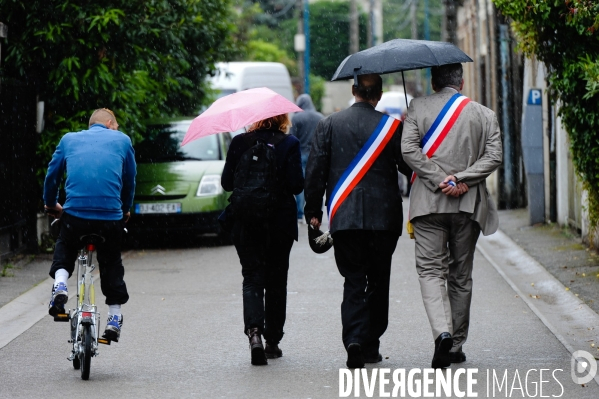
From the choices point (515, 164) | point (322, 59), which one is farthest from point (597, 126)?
point (322, 59)

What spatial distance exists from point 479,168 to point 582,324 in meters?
2.40

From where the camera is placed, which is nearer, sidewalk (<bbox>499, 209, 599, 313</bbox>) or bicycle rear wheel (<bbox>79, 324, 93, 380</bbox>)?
bicycle rear wheel (<bbox>79, 324, 93, 380</bbox>)

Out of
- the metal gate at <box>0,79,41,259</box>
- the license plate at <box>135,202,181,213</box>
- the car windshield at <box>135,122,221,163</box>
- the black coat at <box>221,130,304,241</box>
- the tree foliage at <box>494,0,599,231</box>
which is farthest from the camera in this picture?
the car windshield at <box>135,122,221,163</box>

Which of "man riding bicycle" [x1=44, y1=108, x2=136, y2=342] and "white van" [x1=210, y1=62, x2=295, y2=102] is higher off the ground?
"white van" [x1=210, y1=62, x2=295, y2=102]

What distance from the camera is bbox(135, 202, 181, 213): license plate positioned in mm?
14453

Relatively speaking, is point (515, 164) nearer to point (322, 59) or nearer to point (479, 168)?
point (479, 168)

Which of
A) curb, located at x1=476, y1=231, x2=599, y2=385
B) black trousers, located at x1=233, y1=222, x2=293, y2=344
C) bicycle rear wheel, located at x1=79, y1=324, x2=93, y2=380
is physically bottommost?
curb, located at x1=476, y1=231, x2=599, y2=385

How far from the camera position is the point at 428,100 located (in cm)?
710

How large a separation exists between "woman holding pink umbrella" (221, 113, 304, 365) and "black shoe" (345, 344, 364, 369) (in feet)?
1.98

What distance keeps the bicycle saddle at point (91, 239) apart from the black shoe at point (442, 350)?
2.13m

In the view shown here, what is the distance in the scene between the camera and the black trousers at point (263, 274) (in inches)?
289

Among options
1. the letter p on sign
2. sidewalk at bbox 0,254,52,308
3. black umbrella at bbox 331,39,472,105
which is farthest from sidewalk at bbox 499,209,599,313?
sidewalk at bbox 0,254,52,308

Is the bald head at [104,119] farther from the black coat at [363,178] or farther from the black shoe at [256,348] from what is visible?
the black shoe at [256,348]

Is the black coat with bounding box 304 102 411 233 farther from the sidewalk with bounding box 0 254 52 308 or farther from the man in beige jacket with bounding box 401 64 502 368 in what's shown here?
the sidewalk with bounding box 0 254 52 308
